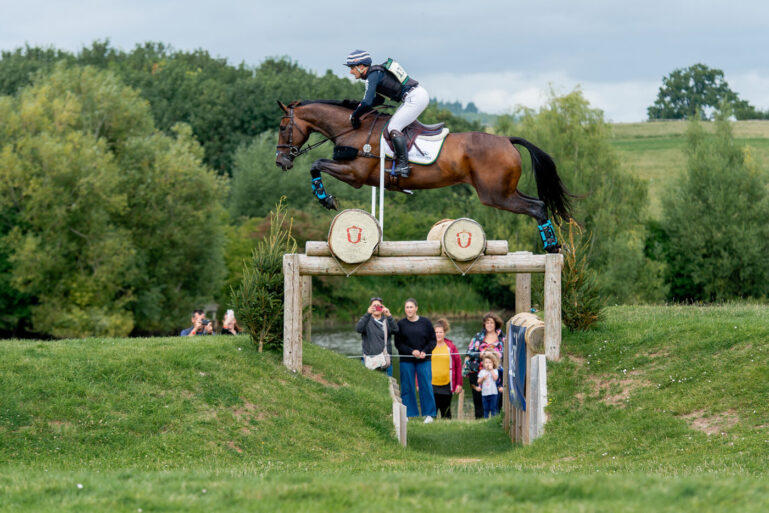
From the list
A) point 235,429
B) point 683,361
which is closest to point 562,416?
point 683,361

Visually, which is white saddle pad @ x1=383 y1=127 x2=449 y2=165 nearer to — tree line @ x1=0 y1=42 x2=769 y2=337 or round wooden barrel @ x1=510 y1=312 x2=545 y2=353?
round wooden barrel @ x1=510 y1=312 x2=545 y2=353

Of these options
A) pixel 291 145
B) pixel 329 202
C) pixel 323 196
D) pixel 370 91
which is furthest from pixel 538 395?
pixel 291 145

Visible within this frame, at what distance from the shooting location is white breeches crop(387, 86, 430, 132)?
14.7 meters

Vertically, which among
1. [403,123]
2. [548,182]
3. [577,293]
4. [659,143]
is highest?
[659,143]

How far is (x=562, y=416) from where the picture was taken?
1409 centimetres

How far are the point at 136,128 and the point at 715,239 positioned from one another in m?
29.3

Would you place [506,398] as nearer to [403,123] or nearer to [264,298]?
[264,298]

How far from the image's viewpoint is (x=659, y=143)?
80.9 metres

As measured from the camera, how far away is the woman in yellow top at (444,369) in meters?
18.2

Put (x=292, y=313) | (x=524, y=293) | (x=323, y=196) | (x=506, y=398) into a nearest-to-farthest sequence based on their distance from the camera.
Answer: (x=323, y=196)
(x=292, y=313)
(x=506, y=398)
(x=524, y=293)

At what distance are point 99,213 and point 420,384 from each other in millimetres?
28977

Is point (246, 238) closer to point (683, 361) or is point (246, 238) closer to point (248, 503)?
point (683, 361)

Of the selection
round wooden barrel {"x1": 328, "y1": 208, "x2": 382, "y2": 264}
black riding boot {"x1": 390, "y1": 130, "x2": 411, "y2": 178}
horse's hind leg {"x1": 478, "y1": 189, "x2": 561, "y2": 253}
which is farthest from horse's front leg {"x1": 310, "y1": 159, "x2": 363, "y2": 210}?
horse's hind leg {"x1": 478, "y1": 189, "x2": 561, "y2": 253}

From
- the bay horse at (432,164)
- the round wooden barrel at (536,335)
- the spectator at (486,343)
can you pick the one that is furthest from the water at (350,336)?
the bay horse at (432,164)
